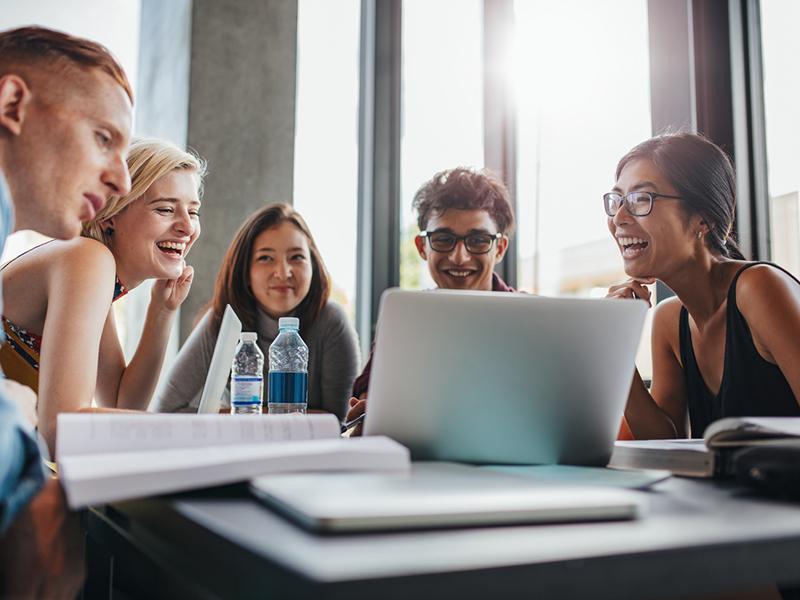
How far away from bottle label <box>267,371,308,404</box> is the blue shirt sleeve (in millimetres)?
1283

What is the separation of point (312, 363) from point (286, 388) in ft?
1.96

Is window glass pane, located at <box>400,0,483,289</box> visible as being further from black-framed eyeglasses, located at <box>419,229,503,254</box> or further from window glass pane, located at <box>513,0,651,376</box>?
black-framed eyeglasses, located at <box>419,229,503,254</box>

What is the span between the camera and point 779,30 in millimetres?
2012

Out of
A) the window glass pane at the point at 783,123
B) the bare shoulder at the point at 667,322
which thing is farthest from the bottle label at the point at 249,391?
the window glass pane at the point at 783,123

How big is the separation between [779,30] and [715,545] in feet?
6.54

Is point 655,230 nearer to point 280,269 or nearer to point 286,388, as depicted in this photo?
point 286,388

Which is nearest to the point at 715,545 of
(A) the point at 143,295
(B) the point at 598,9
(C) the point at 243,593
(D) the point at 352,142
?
(C) the point at 243,593

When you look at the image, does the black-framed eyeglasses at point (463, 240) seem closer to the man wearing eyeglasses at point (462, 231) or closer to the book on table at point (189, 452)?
the man wearing eyeglasses at point (462, 231)

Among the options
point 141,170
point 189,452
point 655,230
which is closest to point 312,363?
point 141,170

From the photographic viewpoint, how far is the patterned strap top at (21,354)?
1644 millimetres

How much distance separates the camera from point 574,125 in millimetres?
2795

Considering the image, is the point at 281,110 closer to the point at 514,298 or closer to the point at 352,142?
the point at 352,142

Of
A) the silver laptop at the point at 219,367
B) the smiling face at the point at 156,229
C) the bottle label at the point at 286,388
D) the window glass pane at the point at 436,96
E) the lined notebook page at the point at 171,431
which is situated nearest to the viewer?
the lined notebook page at the point at 171,431

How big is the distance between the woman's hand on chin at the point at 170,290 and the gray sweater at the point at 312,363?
0.78 ft
